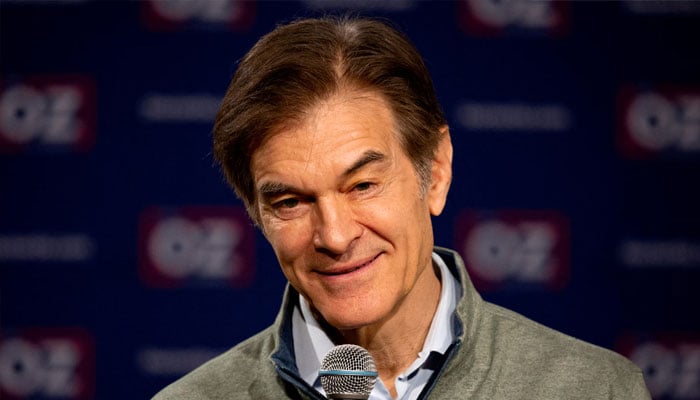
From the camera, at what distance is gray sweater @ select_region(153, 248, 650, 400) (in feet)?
6.16

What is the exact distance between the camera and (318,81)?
1862 mm

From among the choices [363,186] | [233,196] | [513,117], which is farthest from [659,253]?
[363,186]

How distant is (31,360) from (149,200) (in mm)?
775

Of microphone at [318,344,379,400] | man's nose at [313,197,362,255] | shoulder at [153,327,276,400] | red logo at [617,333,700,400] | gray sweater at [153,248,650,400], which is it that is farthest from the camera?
red logo at [617,333,700,400]

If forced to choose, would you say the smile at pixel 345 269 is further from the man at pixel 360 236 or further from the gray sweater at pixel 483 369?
the gray sweater at pixel 483 369

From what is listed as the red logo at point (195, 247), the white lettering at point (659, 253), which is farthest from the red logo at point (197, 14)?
the white lettering at point (659, 253)

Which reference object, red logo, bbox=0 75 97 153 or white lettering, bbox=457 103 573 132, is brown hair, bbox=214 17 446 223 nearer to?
white lettering, bbox=457 103 573 132

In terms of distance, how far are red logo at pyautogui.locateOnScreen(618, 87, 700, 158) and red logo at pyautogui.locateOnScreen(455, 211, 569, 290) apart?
1.32ft

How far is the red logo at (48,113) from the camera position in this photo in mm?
3719

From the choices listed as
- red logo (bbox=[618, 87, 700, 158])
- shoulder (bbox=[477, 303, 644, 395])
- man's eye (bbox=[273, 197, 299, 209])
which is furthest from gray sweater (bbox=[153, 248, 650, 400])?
red logo (bbox=[618, 87, 700, 158])

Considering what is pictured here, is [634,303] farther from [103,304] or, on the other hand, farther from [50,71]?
[50,71]

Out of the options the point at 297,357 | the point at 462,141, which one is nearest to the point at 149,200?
the point at 462,141

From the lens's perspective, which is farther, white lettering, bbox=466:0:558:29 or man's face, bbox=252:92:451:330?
white lettering, bbox=466:0:558:29

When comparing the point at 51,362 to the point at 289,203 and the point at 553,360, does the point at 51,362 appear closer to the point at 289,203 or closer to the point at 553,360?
the point at 289,203
